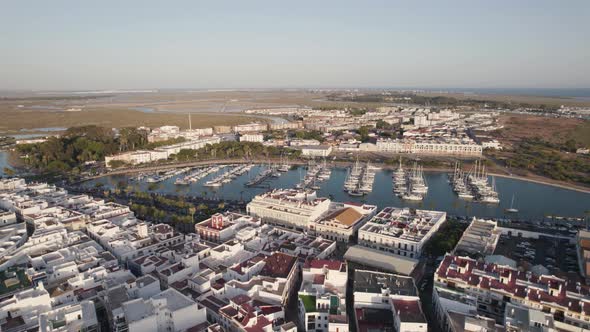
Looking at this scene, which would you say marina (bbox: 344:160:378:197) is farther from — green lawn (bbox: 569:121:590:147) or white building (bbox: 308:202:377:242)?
green lawn (bbox: 569:121:590:147)

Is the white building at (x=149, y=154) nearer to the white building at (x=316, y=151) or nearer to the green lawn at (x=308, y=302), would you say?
the white building at (x=316, y=151)

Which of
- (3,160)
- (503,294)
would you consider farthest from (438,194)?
(3,160)

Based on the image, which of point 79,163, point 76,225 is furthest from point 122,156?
point 76,225

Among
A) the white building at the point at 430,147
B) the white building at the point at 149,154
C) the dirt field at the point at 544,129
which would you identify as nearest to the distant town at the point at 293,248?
the white building at the point at 149,154

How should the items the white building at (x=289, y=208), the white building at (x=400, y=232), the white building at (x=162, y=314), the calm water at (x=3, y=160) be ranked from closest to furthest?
the white building at (x=162, y=314), the white building at (x=400, y=232), the white building at (x=289, y=208), the calm water at (x=3, y=160)

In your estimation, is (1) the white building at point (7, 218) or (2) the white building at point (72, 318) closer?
(2) the white building at point (72, 318)

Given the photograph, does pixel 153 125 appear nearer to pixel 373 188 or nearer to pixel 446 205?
pixel 373 188

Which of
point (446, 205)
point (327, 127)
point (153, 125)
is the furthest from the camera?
point (153, 125)
